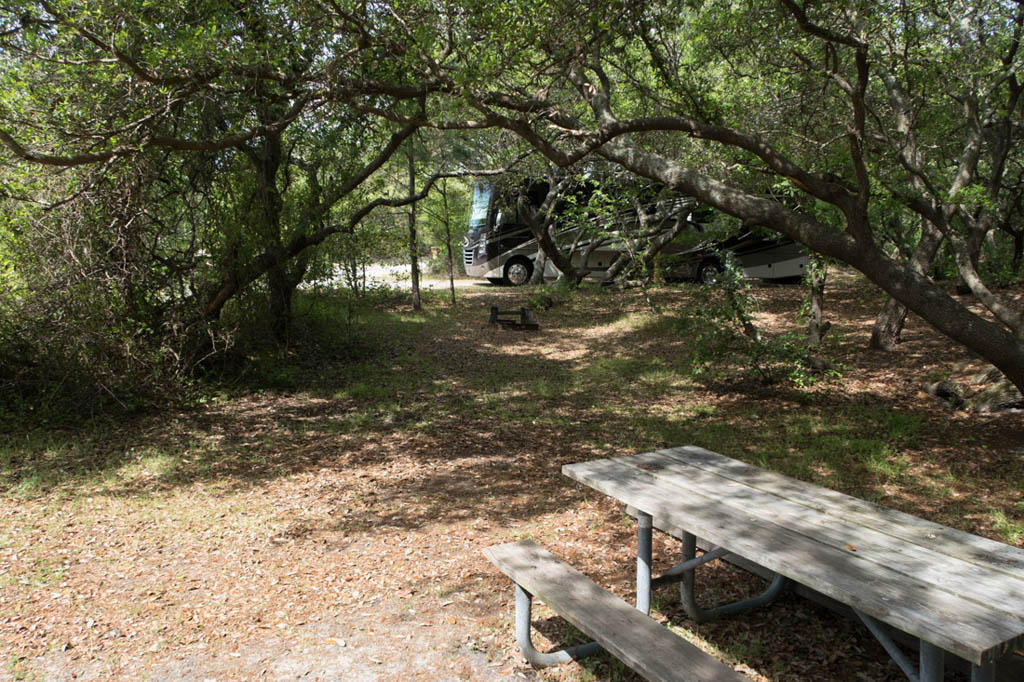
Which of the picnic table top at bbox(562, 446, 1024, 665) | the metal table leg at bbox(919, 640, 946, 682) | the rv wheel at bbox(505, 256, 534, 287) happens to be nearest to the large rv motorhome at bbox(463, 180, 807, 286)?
the rv wheel at bbox(505, 256, 534, 287)

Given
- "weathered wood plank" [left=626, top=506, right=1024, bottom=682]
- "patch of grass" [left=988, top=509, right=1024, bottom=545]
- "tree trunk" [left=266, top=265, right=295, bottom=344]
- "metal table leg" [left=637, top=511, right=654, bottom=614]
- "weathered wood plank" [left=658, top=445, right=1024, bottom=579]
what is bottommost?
"patch of grass" [left=988, top=509, right=1024, bottom=545]

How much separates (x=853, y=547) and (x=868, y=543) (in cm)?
9

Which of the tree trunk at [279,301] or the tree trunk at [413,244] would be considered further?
the tree trunk at [413,244]

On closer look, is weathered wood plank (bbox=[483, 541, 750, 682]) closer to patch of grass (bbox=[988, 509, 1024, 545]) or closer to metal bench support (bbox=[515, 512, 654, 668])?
metal bench support (bbox=[515, 512, 654, 668])

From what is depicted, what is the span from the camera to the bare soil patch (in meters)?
3.43

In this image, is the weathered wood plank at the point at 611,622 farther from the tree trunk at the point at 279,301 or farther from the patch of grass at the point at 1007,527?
the tree trunk at the point at 279,301

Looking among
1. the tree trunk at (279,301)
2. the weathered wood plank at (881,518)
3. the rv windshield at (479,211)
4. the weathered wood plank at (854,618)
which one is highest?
the rv windshield at (479,211)

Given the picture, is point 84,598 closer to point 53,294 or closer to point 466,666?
point 466,666

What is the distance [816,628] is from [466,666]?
5.79 ft

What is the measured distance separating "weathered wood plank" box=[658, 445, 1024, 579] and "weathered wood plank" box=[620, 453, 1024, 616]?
0.05 m

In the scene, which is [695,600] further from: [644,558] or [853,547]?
[853,547]

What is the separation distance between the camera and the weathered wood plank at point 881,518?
8.47 feet

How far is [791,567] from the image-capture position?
98.7 inches

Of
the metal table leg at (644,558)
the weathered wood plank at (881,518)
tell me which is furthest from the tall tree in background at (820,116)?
the metal table leg at (644,558)
